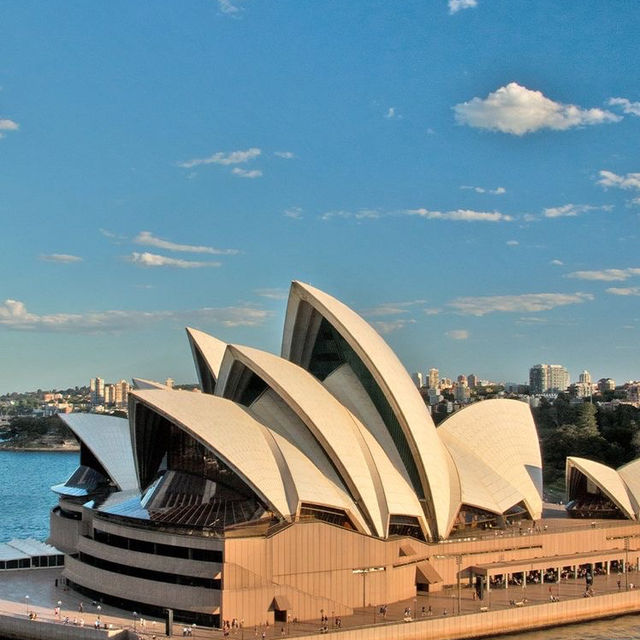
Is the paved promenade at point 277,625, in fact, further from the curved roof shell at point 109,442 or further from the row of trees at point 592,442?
the row of trees at point 592,442

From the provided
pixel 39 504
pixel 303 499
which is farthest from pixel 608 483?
pixel 39 504

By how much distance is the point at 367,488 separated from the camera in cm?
3778

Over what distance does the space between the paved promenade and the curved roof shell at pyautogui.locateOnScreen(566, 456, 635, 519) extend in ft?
13.5

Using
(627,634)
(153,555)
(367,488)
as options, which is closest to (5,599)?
(153,555)

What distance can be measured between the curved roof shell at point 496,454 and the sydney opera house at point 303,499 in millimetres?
152

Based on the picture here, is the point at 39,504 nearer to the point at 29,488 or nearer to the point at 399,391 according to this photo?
the point at 29,488

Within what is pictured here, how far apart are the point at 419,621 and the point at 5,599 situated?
702 inches

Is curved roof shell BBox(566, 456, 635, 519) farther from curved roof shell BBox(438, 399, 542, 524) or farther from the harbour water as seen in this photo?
the harbour water

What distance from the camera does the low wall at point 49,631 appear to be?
108 feet

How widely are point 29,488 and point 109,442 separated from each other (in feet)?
192

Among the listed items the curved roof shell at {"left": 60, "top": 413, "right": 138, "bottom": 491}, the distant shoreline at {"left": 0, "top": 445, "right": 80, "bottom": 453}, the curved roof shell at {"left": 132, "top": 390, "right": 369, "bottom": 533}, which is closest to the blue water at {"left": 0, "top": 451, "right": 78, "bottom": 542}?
the distant shoreline at {"left": 0, "top": 445, "right": 80, "bottom": 453}

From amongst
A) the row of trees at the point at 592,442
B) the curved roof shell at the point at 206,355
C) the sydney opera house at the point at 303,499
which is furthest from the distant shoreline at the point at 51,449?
the sydney opera house at the point at 303,499

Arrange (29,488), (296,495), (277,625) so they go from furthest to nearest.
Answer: (29,488), (296,495), (277,625)

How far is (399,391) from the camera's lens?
40156 millimetres
